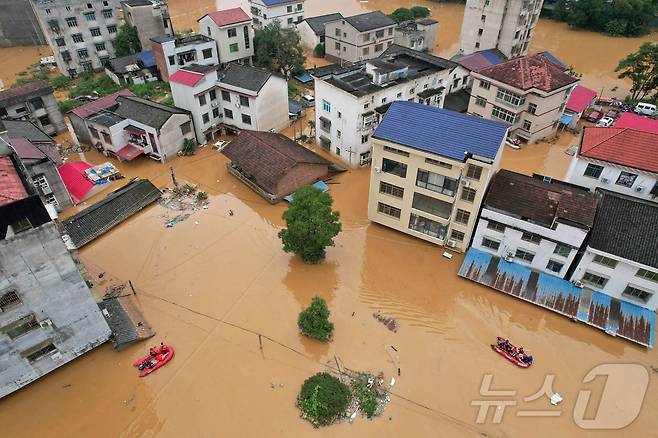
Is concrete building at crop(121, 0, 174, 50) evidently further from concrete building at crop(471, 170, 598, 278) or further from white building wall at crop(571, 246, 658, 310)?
white building wall at crop(571, 246, 658, 310)

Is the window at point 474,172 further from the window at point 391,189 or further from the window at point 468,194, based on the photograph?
the window at point 391,189

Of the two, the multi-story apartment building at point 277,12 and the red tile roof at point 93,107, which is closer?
the red tile roof at point 93,107

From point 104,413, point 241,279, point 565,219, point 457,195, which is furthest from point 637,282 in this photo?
point 104,413

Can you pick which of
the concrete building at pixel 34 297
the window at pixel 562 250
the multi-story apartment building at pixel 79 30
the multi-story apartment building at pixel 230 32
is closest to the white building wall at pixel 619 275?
the window at pixel 562 250

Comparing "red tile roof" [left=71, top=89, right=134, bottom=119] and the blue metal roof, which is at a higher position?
the blue metal roof

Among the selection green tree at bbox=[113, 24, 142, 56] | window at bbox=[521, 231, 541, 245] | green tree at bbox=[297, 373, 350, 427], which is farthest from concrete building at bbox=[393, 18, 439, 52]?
green tree at bbox=[297, 373, 350, 427]

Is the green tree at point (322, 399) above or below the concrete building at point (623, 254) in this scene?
below
